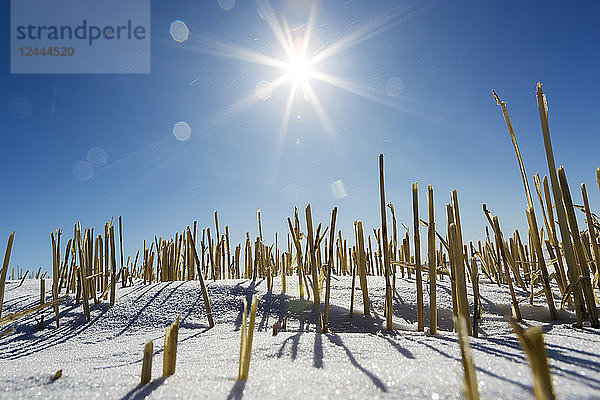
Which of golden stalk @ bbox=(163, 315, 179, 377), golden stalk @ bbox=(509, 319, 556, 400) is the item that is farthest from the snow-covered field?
golden stalk @ bbox=(509, 319, 556, 400)

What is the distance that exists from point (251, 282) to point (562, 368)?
2.14 metres

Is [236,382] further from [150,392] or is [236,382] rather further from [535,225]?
[535,225]

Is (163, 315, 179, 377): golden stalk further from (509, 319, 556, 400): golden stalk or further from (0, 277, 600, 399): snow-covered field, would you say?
(509, 319, 556, 400): golden stalk

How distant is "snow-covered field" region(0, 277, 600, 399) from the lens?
2.23 feet

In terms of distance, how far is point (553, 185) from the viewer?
4.52ft

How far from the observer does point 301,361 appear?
92cm

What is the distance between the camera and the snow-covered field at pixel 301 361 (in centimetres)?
68

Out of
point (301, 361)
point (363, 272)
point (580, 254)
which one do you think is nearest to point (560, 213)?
point (580, 254)

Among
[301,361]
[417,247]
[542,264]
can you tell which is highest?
[417,247]

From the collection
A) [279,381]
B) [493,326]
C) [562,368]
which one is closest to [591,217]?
[493,326]

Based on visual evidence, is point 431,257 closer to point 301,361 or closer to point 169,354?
point 301,361

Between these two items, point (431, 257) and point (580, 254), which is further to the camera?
point (431, 257)

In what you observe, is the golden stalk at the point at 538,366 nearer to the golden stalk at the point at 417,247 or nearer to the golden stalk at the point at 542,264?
the golden stalk at the point at 417,247

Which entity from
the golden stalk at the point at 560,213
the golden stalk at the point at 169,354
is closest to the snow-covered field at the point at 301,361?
the golden stalk at the point at 169,354
